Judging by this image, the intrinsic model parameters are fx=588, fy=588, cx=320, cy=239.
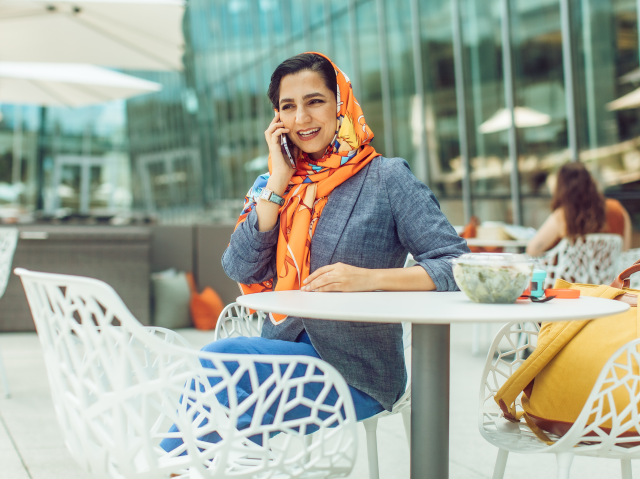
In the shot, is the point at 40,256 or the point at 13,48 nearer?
the point at 40,256

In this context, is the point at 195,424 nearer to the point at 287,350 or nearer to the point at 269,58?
the point at 287,350

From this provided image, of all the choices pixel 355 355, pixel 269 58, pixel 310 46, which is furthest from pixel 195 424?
pixel 269 58

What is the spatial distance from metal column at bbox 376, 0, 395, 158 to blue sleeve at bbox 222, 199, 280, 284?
6537 mm

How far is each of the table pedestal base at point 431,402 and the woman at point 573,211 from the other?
2.55m

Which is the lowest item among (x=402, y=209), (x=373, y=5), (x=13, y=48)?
(x=402, y=209)

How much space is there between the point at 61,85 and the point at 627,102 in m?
5.72

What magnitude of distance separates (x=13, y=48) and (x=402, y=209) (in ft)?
15.9

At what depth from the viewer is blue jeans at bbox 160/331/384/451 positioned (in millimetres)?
1180

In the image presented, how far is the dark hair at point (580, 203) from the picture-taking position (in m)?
3.40

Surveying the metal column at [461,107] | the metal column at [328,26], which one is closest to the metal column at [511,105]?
the metal column at [461,107]

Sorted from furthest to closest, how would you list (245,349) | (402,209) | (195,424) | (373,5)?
(373,5)
(402,209)
(245,349)
(195,424)

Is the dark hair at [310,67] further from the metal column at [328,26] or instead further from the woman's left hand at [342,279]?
the metal column at [328,26]

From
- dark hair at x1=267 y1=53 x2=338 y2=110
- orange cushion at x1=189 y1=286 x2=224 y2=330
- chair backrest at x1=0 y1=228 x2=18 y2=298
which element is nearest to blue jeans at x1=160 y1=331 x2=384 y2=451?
dark hair at x1=267 y1=53 x2=338 y2=110

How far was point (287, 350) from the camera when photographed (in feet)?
4.58
